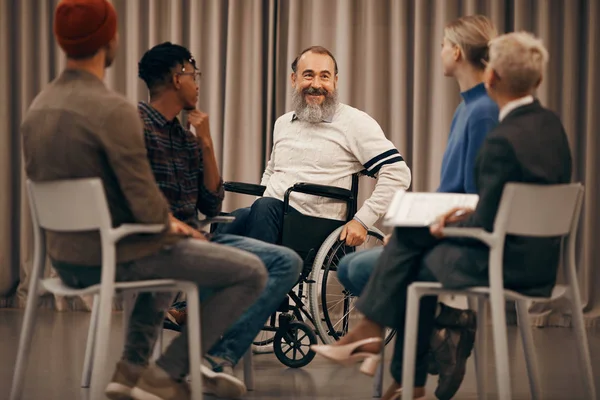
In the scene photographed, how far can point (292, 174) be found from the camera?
390 centimetres

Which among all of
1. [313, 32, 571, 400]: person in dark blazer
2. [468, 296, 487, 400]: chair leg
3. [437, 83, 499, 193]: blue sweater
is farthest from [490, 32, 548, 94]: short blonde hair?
[468, 296, 487, 400]: chair leg

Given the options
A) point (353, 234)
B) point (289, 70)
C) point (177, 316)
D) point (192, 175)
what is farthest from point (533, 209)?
point (289, 70)

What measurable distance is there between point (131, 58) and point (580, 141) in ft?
8.13

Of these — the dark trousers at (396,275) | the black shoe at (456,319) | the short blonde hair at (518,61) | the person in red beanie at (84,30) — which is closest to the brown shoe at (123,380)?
the dark trousers at (396,275)

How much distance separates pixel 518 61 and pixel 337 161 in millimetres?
1531

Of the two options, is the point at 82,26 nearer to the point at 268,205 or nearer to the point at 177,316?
the point at 268,205

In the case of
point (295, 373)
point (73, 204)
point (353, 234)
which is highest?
point (73, 204)

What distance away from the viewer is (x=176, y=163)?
2773 millimetres

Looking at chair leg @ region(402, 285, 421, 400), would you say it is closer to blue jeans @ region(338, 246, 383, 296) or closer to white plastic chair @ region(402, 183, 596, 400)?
white plastic chair @ region(402, 183, 596, 400)

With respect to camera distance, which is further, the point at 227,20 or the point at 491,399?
the point at 227,20

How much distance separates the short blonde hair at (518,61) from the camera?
2.40 metres

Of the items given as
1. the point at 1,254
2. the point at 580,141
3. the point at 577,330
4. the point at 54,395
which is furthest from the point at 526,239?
the point at 1,254

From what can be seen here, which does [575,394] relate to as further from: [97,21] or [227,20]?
[227,20]

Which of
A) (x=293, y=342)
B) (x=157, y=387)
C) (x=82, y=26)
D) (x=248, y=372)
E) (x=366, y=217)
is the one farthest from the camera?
(x=366, y=217)
